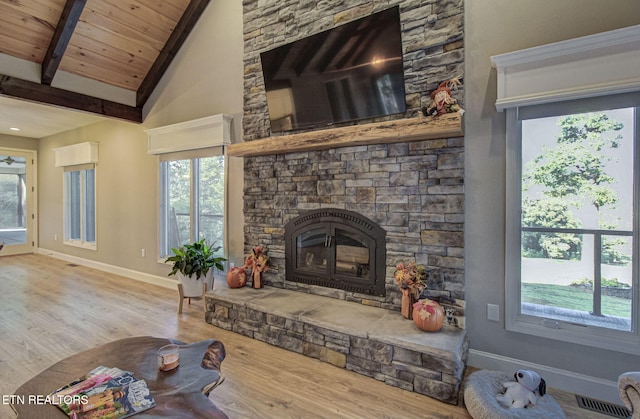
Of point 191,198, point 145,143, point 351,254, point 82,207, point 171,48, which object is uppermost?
point 171,48

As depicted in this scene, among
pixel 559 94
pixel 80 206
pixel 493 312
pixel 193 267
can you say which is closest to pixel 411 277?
pixel 493 312

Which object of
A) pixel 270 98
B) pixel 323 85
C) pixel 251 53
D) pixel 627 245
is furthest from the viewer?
pixel 251 53

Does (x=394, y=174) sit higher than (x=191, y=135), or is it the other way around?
(x=191, y=135)

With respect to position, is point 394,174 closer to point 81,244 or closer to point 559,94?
point 559,94

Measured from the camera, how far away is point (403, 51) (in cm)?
262

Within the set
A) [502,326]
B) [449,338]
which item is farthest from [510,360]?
[449,338]

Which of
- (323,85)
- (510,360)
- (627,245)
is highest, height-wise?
(323,85)

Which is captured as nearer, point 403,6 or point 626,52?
point 626,52

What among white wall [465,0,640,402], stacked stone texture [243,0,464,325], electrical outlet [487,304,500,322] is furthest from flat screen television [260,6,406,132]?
electrical outlet [487,304,500,322]

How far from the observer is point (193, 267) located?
11.4 feet

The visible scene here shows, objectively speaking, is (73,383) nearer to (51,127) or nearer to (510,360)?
(510,360)

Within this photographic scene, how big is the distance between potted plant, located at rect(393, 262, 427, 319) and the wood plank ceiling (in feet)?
13.5

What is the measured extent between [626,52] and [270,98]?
2.77 meters

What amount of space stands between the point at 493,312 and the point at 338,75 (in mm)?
2350
